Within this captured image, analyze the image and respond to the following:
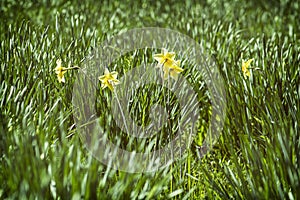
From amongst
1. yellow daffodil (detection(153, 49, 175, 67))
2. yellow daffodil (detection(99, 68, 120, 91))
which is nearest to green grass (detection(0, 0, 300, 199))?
A: yellow daffodil (detection(99, 68, 120, 91))

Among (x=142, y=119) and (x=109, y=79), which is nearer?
(x=109, y=79)

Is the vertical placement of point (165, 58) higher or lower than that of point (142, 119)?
higher

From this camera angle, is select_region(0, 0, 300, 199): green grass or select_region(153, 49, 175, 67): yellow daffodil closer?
select_region(0, 0, 300, 199): green grass

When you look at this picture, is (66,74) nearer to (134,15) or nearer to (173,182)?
(173,182)

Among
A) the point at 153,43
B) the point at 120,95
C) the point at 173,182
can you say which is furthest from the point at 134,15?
the point at 173,182

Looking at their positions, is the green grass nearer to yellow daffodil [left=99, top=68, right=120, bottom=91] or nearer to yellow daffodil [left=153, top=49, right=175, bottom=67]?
yellow daffodil [left=99, top=68, right=120, bottom=91]

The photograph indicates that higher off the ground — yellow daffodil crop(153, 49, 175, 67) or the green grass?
yellow daffodil crop(153, 49, 175, 67)

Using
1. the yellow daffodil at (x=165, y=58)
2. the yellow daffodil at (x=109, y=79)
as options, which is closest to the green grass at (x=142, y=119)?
the yellow daffodil at (x=109, y=79)

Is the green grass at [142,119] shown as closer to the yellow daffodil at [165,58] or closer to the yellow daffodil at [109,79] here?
the yellow daffodil at [109,79]
